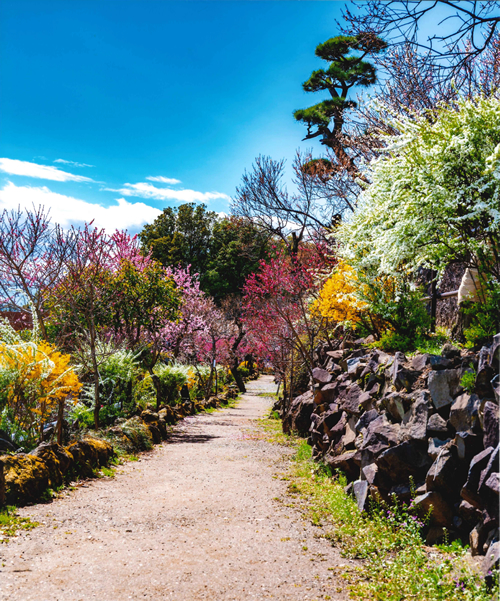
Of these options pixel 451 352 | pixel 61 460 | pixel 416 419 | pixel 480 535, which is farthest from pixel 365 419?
pixel 61 460

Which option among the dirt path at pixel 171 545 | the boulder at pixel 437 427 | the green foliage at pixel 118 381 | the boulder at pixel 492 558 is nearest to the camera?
the boulder at pixel 492 558

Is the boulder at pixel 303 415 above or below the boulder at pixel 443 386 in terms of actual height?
below

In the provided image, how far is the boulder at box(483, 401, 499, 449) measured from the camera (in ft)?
12.3

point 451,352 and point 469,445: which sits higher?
point 451,352

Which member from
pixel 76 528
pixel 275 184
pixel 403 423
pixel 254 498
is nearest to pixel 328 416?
pixel 254 498

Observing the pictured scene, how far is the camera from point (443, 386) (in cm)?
467

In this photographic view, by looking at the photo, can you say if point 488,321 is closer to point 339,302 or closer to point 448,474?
point 448,474

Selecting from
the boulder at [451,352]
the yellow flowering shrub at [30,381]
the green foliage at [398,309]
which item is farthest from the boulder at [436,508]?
the yellow flowering shrub at [30,381]

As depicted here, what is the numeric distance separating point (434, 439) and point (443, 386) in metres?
0.53

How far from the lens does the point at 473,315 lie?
5.69 m

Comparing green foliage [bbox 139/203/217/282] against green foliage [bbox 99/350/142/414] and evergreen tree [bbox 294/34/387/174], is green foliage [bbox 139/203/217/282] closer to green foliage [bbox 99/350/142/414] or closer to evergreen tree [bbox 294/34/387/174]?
evergreen tree [bbox 294/34/387/174]

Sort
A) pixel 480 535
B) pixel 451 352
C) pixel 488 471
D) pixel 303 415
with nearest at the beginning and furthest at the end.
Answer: pixel 488 471
pixel 480 535
pixel 451 352
pixel 303 415

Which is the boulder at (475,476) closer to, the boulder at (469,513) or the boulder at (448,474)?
the boulder at (469,513)

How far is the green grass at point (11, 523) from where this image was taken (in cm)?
438
